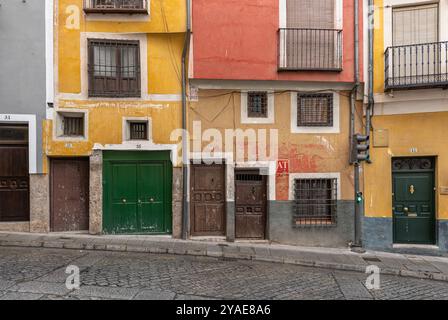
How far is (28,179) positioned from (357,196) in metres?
9.55

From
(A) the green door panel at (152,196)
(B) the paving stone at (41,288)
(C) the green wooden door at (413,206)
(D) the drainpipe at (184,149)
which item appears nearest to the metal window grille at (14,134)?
(A) the green door panel at (152,196)

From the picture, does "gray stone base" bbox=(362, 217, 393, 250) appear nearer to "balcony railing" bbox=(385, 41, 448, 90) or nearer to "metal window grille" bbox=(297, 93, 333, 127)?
"metal window grille" bbox=(297, 93, 333, 127)

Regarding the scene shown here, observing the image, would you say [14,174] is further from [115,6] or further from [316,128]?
[316,128]

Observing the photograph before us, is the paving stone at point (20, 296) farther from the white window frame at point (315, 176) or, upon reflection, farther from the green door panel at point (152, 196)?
the white window frame at point (315, 176)

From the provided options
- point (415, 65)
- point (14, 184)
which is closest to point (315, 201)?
point (415, 65)

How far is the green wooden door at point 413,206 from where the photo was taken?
341 inches

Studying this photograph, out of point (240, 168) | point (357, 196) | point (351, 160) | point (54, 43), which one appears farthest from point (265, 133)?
point (54, 43)

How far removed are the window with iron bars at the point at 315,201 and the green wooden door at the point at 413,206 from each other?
177 cm

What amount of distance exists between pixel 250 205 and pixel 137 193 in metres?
3.35

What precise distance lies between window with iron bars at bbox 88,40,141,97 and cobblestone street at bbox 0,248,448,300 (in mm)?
4562

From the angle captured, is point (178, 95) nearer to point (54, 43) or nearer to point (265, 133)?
point (265, 133)

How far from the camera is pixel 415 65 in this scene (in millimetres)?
8453

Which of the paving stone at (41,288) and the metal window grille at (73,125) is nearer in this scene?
the paving stone at (41,288)

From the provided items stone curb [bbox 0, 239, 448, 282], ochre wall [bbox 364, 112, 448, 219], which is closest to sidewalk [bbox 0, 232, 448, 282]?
stone curb [bbox 0, 239, 448, 282]
